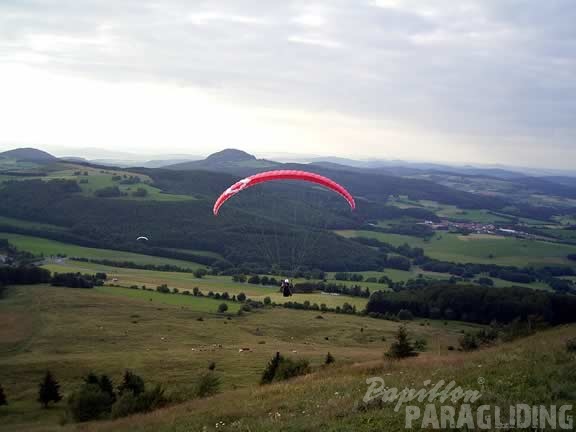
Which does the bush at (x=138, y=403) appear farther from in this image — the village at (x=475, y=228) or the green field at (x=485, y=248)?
the village at (x=475, y=228)

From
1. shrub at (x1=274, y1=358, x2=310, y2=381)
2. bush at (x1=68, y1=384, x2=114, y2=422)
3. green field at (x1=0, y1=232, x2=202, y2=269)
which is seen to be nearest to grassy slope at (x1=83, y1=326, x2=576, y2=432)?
shrub at (x1=274, y1=358, x2=310, y2=381)

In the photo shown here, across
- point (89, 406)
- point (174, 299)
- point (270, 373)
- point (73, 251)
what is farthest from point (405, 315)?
point (73, 251)

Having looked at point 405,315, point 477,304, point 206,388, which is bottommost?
point 405,315

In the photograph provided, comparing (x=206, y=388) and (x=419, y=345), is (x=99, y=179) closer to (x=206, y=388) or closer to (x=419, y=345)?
(x=419, y=345)

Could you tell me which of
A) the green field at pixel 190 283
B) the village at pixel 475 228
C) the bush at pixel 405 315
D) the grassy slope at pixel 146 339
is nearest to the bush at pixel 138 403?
the grassy slope at pixel 146 339

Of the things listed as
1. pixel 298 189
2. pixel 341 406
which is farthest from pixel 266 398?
pixel 298 189

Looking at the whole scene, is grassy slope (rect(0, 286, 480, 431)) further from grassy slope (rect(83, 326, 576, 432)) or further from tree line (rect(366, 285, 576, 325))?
grassy slope (rect(83, 326, 576, 432))
